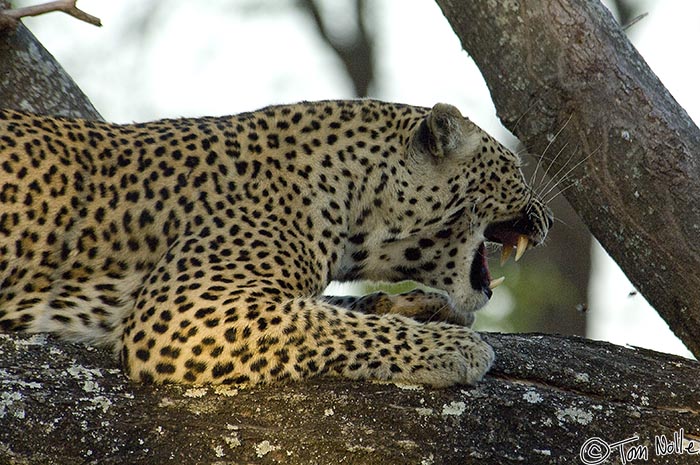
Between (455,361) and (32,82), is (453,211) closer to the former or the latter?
(455,361)

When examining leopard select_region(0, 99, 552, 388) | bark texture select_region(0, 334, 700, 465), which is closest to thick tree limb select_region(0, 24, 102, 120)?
leopard select_region(0, 99, 552, 388)

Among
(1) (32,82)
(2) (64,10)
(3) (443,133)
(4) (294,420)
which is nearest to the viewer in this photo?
(4) (294,420)

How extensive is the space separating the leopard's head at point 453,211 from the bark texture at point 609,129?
1.08ft

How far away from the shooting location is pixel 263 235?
652 cm

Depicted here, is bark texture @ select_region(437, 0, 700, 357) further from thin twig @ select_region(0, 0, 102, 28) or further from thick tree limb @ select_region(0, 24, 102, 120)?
thick tree limb @ select_region(0, 24, 102, 120)

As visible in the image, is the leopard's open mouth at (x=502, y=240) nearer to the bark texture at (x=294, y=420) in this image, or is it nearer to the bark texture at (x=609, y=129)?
Answer: the bark texture at (x=609, y=129)

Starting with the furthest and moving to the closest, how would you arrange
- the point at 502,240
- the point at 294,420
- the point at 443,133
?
the point at 502,240, the point at 443,133, the point at 294,420

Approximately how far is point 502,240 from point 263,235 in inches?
76.8

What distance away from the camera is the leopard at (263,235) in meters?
5.94

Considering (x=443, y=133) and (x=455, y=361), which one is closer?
(x=455, y=361)

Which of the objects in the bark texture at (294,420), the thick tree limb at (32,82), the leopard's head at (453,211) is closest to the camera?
the bark texture at (294,420)

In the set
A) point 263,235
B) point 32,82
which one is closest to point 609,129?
point 263,235

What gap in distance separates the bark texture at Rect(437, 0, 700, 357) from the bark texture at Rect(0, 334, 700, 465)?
137 cm

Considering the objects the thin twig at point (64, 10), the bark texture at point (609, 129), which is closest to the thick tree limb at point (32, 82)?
the thin twig at point (64, 10)
